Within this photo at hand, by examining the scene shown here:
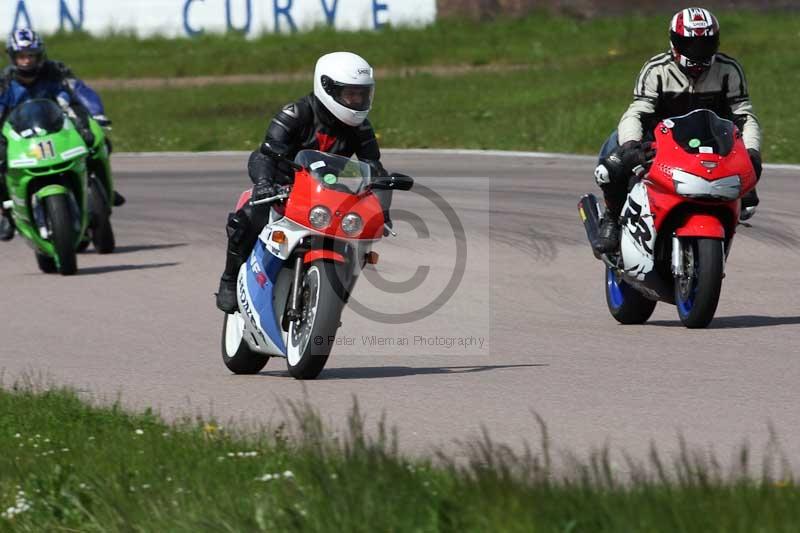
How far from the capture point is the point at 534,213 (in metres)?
16.2

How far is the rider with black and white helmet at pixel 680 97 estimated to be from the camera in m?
9.91

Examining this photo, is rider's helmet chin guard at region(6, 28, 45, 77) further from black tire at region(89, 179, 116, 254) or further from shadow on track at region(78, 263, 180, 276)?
shadow on track at region(78, 263, 180, 276)

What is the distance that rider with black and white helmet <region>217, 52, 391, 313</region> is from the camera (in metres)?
8.30

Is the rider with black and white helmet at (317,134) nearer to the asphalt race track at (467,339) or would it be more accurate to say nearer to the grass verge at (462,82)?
the asphalt race track at (467,339)

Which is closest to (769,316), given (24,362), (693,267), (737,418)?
(693,267)

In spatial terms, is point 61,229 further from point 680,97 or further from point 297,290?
point 297,290

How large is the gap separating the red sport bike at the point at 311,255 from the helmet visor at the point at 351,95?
323mm

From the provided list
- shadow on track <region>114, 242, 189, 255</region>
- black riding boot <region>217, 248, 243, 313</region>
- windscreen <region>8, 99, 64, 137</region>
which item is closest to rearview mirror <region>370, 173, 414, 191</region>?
black riding boot <region>217, 248, 243, 313</region>

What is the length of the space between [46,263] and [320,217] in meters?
6.41

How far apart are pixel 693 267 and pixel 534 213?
6.61 meters

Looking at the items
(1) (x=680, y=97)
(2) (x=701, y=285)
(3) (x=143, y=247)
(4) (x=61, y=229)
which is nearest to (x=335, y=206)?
(2) (x=701, y=285)

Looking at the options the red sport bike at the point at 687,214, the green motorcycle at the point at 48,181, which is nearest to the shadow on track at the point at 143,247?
the green motorcycle at the point at 48,181

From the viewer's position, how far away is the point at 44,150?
13.5 m

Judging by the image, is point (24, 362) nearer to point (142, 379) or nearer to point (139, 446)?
point (142, 379)
